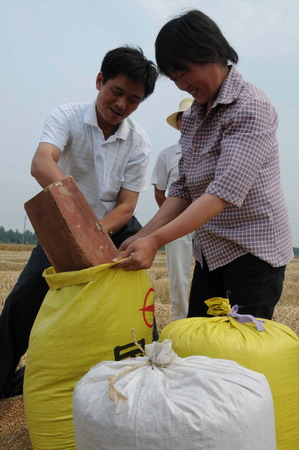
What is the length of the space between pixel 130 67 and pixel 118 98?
15 cm

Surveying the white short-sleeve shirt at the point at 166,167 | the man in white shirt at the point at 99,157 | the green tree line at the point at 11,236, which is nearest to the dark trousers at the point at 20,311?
the man in white shirt at the point at 99,157

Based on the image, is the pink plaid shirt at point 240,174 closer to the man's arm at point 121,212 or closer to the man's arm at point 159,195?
the man's arm at point 121,212

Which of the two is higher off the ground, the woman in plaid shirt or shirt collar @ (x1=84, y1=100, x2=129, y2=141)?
shirt collar @ (x1=84, y1=100, x2=129, y2=141)

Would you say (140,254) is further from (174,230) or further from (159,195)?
(159,195)

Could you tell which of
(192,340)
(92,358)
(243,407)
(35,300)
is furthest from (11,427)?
(243,407)

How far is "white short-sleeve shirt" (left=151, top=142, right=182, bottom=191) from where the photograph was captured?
415 centimetres

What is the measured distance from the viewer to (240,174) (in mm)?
1682

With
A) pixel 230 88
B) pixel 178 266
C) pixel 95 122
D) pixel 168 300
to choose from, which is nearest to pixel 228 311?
pixel 230 88

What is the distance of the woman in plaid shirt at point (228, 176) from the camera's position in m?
1.70

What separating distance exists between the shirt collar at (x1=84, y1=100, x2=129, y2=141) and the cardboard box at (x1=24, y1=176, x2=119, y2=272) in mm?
645

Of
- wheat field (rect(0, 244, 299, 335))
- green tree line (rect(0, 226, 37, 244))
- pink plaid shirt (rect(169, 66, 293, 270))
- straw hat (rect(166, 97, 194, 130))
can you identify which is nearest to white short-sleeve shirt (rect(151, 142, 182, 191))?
straw hat (rect(166, 97, 194, 130))

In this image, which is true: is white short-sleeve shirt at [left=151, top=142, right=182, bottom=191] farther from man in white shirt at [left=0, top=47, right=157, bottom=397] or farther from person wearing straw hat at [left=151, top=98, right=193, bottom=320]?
man in white shirt at [left=0, top=47, right=157, bottom=397]

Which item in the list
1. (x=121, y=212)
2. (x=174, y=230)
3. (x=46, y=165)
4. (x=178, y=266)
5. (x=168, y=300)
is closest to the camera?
(x=174, y=230)

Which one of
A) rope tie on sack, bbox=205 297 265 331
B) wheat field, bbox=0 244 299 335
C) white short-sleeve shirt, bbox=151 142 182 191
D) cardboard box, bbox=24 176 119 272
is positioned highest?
white short-sleeve shirt, bbox=151 142 182 191
